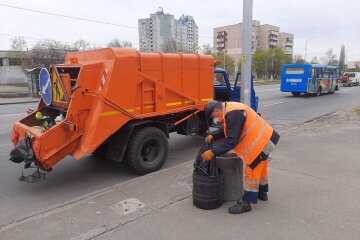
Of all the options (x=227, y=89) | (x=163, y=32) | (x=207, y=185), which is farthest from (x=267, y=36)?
(x=207, y=185)

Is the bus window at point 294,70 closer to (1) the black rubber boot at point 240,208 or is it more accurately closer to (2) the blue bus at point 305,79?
(2) the blue bus at point 305,79

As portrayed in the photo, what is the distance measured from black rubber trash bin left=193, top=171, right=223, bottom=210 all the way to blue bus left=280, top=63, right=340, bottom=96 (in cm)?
2069

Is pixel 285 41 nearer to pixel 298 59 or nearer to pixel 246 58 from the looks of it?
pixel 298 59

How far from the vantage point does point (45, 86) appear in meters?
5.76

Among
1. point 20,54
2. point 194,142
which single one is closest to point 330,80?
point 194,142

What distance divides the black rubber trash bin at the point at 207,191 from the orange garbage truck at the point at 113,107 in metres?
1.76

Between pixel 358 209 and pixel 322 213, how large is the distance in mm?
506

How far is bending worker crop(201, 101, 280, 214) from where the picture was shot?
12.4 ft

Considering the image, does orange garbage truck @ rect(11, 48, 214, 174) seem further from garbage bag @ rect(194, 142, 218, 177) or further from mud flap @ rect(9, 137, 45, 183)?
garbage bag @ rect(194, 142, 218, 177)

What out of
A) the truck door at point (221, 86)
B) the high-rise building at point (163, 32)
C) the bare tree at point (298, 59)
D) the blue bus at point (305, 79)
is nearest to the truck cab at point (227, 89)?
the truck door at point (221, 86)

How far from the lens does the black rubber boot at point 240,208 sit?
3.99 m

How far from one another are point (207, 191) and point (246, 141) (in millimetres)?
783

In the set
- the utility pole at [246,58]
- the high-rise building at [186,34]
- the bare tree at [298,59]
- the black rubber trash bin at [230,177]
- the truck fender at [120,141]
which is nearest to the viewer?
the black rubber trash bin at [230,177]

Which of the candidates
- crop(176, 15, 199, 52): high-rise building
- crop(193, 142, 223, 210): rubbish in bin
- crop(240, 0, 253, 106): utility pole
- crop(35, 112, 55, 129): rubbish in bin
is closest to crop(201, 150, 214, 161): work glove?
crop(193, 142, 223, 210): rubbish in bin
